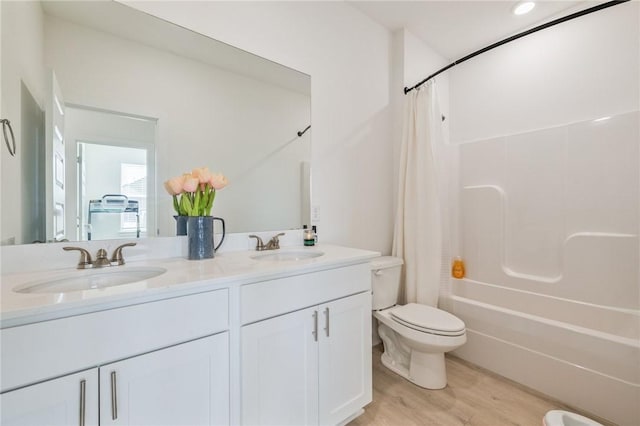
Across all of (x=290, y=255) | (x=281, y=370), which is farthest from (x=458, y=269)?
(x=281, y=370)

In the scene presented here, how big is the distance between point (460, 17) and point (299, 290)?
234cm

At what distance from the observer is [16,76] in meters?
0.98

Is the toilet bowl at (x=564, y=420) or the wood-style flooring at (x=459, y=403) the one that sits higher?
the toilet bowl at (x=564, y=420)

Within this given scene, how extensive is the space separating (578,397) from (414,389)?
87cm

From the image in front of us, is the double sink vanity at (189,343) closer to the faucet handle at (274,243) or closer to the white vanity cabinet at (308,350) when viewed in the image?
the white vanity cabinet at (308,350)

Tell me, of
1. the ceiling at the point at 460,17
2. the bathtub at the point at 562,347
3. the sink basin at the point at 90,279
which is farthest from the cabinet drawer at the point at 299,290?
the ceiling at the point at 460,17

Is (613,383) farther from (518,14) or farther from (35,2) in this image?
(35,2)

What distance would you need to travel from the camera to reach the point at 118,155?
3.95ft

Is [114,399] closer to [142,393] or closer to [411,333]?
[142,393]

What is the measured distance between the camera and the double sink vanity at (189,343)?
2.13ft

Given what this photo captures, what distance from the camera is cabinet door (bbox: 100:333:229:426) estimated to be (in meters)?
0.73

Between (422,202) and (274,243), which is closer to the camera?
(274,243)

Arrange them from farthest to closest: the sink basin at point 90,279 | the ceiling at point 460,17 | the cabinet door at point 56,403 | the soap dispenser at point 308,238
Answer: the ceiling at point 460,17
the soap dispenser at point 308,238
the sink basin at point 90,279
the cabinet door at point 56,403

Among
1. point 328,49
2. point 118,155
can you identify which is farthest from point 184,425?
point 328,49
